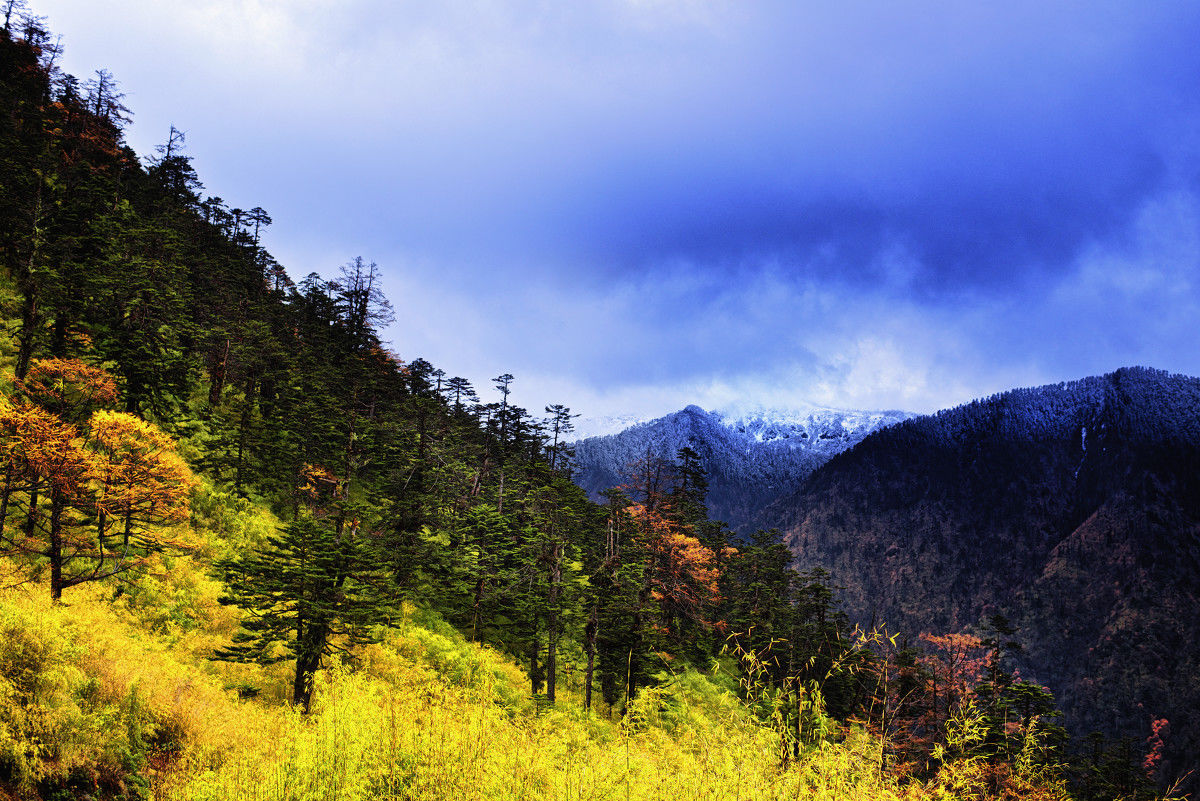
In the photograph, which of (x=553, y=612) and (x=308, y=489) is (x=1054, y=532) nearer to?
(x=553, y=612)

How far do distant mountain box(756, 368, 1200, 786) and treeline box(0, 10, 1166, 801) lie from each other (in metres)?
43.6

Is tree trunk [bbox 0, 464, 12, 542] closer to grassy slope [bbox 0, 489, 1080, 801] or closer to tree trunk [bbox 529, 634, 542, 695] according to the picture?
grassy slope [bbox 0, 489, 1080, 801]

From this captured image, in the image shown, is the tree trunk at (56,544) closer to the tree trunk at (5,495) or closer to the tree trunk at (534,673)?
the tree trunk at (5,495)

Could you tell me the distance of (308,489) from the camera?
2952 cm

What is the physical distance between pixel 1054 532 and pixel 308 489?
12365 cm

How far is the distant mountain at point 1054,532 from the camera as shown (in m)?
63.7

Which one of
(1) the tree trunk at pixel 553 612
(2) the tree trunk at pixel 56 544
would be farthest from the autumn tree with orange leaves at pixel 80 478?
(1) the tree trunk at pixel 553 612

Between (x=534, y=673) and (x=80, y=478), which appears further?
(x=534, y=673)

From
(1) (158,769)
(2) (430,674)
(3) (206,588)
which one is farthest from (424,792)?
(3) (206,588)

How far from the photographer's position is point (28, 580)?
1481cm

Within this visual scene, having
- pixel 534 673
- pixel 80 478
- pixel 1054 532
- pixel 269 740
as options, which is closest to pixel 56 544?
pixel 80 478

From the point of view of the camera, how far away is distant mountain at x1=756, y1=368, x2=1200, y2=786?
63656 millimetres

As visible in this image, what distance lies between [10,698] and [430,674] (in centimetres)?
1100

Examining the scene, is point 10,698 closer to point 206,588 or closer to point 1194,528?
point 206,588
